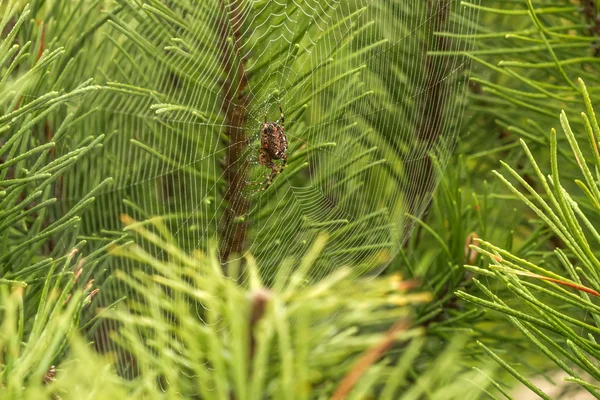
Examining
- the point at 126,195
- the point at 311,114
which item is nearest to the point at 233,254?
the point at 126,195

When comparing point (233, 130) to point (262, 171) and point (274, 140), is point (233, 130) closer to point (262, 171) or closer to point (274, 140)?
point (262, 171)

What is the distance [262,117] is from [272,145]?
4cm

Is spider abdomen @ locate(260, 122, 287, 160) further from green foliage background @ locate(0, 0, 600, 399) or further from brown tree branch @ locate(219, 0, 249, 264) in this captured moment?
brown tree branch @ locate(219, 0, 249, 264)

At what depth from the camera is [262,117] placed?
42.2 inches

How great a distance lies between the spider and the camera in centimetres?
102

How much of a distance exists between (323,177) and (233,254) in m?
0.17

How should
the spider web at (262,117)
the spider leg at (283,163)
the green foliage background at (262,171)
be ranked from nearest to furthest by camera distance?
the green foliage background at (262,171), the spider web at (262,117), the spider leg at (283,163)

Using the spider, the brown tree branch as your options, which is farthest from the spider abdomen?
the brown tree branch

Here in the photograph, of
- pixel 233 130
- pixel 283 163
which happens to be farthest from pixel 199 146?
pixel 283 163

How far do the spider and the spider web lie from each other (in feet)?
0.06

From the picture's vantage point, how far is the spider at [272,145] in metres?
1.02

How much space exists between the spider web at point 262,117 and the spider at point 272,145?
17 millimetres

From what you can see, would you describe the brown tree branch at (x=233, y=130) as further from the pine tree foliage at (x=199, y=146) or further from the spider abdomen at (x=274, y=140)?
the spider abdomen at (x=274, y=140)

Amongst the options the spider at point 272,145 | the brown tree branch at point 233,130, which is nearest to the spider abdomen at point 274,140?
the spider at point 272,145
